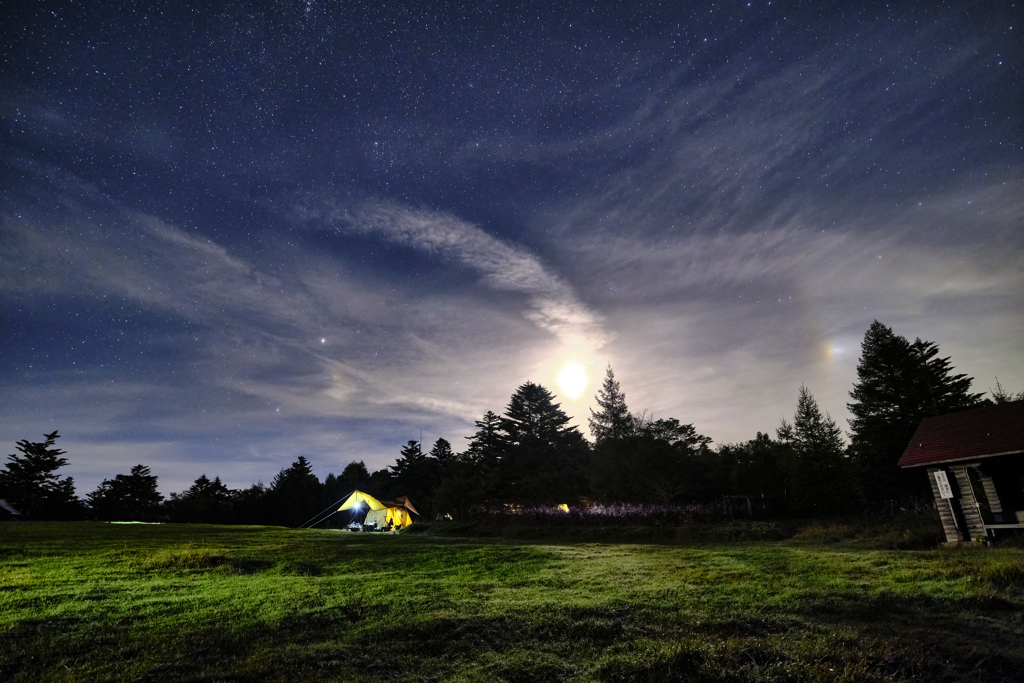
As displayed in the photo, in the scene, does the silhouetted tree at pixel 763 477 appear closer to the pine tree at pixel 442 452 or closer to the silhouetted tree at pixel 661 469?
the silhouetted tree at pixel 661 469

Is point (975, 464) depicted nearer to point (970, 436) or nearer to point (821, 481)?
point (970, 436)

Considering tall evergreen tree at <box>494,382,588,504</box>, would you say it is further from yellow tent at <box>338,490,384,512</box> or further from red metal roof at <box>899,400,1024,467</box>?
red metal roof at <box>899,400,1024,467</box>

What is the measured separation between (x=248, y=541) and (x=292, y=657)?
19292 millimetres

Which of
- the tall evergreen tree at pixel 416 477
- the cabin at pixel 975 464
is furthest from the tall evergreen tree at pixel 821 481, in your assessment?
the tall evergreen tree at pixel 416 477

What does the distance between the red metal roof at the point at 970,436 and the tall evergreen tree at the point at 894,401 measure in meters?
21.9

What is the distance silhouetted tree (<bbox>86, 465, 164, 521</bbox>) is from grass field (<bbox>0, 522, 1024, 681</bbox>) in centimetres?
5649

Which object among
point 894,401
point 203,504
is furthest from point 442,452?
point 894,401

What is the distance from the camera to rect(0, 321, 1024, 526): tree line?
36.9m

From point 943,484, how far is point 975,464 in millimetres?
1799

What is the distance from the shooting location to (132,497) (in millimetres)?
60219

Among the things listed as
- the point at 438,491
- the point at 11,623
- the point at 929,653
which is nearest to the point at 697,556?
the point at 929,653

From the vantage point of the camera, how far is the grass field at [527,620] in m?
5.76

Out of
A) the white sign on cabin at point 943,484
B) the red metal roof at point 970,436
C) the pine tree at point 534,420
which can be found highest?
the pine tree at point 534,420

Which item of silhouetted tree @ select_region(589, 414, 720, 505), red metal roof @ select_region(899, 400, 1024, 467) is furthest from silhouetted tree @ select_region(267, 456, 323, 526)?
red metal roof @ select_region(899, 400, 1024, 467)
